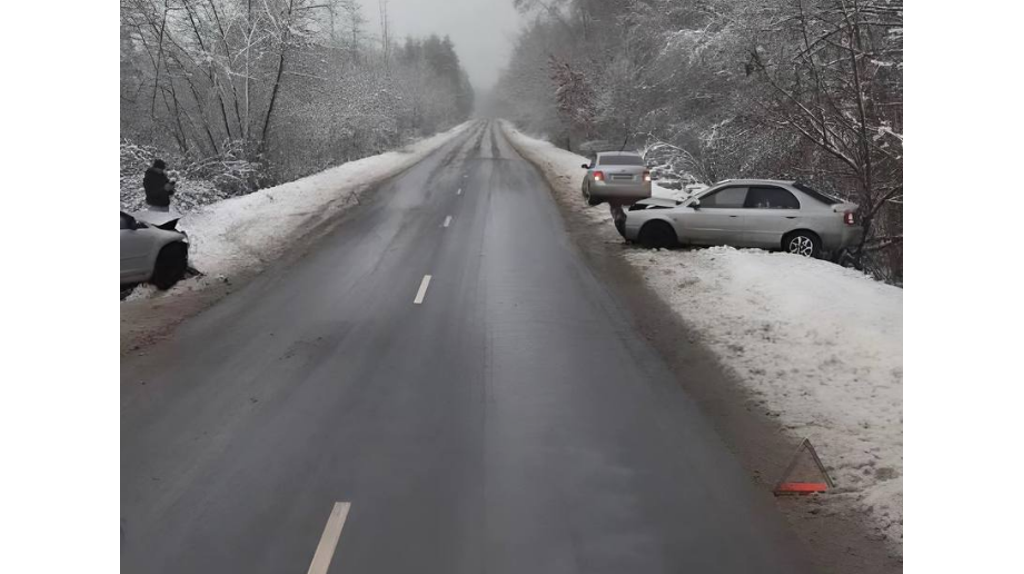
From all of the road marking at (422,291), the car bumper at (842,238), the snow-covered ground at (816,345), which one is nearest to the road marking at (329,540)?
the snow-covered ground at (816,345)

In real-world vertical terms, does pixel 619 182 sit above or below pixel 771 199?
above

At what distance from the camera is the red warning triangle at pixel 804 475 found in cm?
508

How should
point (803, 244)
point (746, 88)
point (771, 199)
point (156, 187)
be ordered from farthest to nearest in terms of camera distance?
point (746, 88) → point (156, 187) → point (771, 199) → point (803, 244)

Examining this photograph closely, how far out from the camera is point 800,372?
23.7 feet

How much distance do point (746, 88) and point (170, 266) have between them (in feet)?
57.0

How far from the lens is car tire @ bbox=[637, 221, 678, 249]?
13836 millimetres

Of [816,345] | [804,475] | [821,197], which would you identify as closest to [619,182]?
[821,197]

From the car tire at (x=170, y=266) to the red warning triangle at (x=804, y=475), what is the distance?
9.81m

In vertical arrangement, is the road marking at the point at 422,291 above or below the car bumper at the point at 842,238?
below

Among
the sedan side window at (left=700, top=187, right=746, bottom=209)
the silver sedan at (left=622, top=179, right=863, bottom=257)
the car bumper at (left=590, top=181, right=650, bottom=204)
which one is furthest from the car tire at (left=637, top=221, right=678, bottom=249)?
the car bumper at (left=590, top=181, right=650, bottom=204)

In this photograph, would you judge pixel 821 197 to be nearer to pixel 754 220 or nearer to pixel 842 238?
pixel 842 238

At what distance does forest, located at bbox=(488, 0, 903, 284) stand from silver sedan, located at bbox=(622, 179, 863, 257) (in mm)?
717

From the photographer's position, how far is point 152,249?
1109 cm

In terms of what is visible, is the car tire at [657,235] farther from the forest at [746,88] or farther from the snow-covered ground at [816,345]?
the forest at [746,88]
